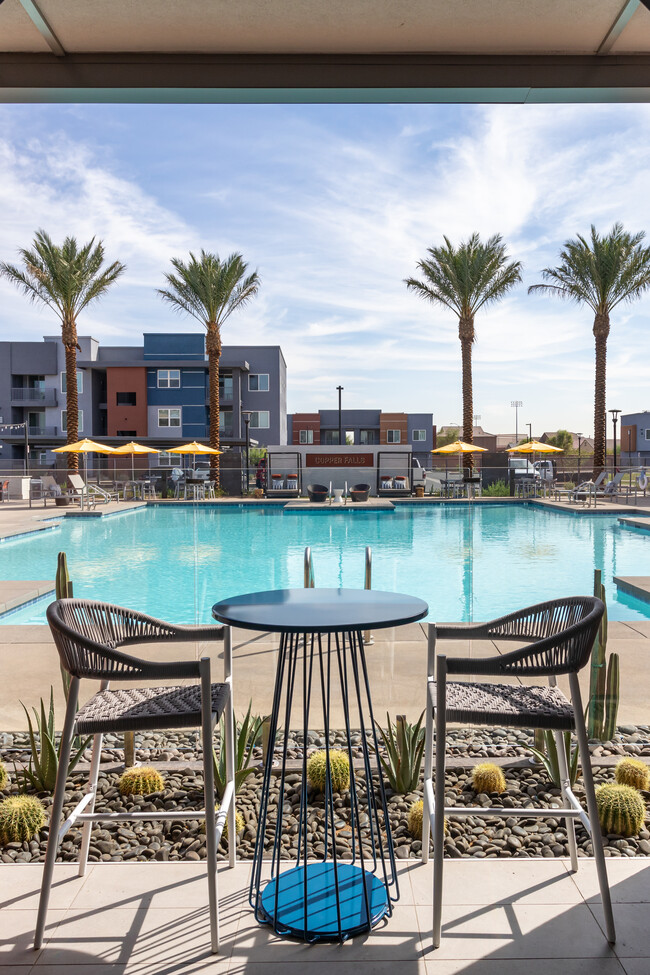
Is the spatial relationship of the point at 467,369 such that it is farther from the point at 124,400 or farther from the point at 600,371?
the point at 124,400

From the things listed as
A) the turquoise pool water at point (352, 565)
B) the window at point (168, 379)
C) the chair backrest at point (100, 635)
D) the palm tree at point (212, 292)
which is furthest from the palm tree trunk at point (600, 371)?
the chair backrest at point (100, 635)

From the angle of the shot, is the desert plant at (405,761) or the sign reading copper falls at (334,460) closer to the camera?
the desert plant at (405,761)

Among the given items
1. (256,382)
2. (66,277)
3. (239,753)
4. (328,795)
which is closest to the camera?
(328,795)

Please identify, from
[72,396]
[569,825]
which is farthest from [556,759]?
[72,396]

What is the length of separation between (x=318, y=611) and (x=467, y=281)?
22.8 m

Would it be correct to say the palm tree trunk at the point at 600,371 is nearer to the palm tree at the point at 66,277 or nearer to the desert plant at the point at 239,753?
the palm tree at the point at 66,277

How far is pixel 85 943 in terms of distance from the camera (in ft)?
6.31

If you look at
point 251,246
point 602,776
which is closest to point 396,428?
point 251,246

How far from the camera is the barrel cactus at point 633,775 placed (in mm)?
2859

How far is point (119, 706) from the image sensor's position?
2.15 meters

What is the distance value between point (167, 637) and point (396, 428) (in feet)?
146

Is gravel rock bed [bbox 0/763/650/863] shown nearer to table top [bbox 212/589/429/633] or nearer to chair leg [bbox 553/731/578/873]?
chair leg [bbox 553/731/578/873]

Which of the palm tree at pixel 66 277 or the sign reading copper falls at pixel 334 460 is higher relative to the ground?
the palm tree at pixel 66 277

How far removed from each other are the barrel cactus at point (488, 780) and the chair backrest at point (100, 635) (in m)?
1.35
